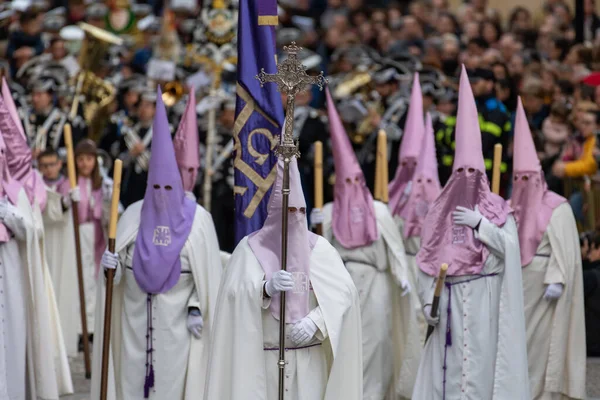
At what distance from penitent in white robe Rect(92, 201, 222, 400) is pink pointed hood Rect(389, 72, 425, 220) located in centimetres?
358

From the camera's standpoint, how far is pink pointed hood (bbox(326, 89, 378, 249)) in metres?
13.2

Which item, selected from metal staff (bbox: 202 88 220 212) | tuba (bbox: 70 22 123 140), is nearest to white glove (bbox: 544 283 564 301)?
metal staff (bbox: 202 88 220 212)

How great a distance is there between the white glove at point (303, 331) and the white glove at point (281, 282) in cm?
27

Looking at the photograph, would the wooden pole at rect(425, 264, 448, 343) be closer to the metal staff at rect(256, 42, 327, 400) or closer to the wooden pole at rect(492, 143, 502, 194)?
the wooden pole at rect(492, 143, 502, 194)

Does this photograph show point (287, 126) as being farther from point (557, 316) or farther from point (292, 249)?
point (557, 316)

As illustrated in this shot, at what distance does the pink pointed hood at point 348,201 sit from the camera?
13234 millimetres

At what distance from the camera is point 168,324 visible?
1142 centimetres

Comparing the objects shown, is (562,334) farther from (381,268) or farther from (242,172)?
(242,172)

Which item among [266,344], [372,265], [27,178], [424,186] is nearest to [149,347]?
[266,344]

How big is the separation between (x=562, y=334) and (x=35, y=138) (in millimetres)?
7054

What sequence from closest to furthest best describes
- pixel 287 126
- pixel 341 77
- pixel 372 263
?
pixel 287 126, pixel 372 263, pixel 341 77

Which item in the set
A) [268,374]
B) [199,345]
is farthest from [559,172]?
[268,374]

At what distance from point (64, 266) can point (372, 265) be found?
13.4ft

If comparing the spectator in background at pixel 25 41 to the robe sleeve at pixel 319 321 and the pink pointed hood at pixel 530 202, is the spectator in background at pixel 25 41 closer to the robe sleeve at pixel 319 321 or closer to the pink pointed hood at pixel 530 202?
the pink pointed hood at pixel 530 202
